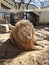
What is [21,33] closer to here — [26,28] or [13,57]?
[26,28]

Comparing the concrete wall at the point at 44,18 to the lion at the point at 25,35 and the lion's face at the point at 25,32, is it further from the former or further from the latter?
the lion's face at the point at 25,32

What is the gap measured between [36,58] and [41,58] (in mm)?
139

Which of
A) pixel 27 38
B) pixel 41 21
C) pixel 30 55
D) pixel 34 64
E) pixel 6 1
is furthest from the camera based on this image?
pixel 6 1

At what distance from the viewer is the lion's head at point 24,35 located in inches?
277

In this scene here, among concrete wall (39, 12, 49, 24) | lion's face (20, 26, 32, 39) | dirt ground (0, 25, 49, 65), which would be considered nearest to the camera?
dirt ground (0, 25, 49, 65)

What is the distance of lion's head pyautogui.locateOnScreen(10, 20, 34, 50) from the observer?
7.02m

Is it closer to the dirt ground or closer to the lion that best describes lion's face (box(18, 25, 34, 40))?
the lion

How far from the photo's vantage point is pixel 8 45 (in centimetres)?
782

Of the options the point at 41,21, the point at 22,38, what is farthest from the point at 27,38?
the point at 41,21

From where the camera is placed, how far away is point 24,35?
23.0 ft

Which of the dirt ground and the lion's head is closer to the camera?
the dirt ground

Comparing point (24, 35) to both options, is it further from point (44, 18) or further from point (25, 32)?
point (44, 18)

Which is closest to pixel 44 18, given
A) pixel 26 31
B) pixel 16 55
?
pixel 26 31

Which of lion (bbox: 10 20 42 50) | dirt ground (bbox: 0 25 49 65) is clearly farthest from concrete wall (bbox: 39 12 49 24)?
lion (bbox: 10 20 42 50)
